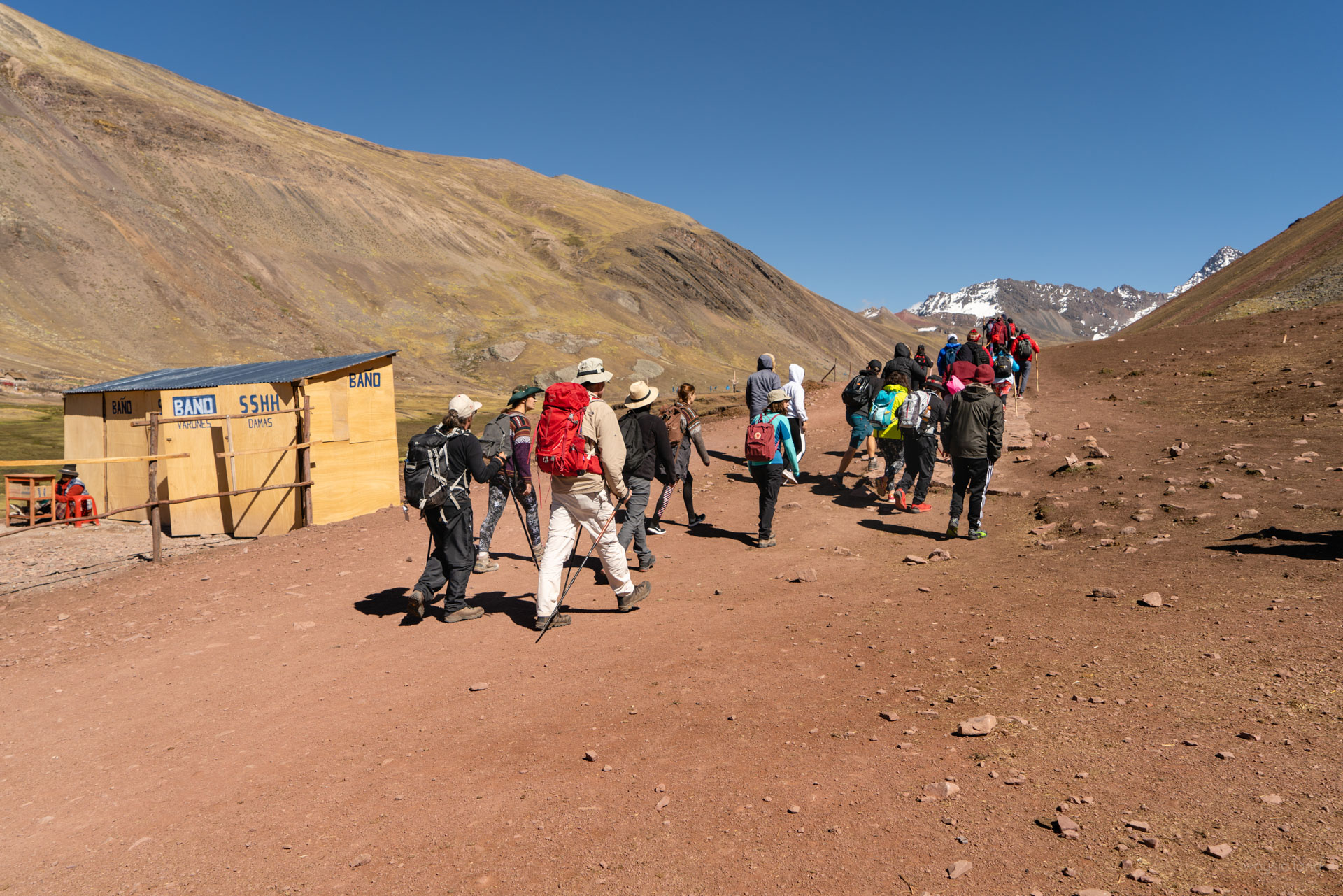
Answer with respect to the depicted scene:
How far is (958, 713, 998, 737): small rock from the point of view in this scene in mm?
4195

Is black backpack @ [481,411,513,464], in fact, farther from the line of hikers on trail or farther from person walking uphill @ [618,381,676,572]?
person walking uphill @ [618,381,676,572]

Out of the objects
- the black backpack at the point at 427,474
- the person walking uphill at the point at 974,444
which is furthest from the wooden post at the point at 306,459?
the person walking uphill at the point at 974,444

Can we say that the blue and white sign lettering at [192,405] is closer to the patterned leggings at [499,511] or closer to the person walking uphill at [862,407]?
the patterned leggings at [499,511]

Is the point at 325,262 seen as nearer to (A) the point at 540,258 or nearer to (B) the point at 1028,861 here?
(A) the point at 540,258

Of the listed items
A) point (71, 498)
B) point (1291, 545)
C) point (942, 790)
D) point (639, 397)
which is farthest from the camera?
point (71, 498)

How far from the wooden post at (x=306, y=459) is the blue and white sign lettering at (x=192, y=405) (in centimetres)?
144

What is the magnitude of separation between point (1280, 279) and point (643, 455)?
5150cm

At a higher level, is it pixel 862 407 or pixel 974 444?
pixel 862 407

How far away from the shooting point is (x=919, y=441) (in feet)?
34.3

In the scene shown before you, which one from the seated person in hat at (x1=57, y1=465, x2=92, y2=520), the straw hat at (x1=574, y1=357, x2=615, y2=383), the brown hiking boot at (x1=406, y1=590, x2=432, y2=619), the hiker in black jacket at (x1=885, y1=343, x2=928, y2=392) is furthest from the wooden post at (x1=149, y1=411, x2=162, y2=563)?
the hiker in black jacket at (x1=885, y1=343, x2=928, y2=392)

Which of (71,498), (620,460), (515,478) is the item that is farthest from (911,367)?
(71,498)

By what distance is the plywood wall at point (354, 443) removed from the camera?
41.0ft

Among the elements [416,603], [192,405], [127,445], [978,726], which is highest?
[192,405]

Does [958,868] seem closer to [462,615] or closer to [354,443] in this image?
[462,615]
